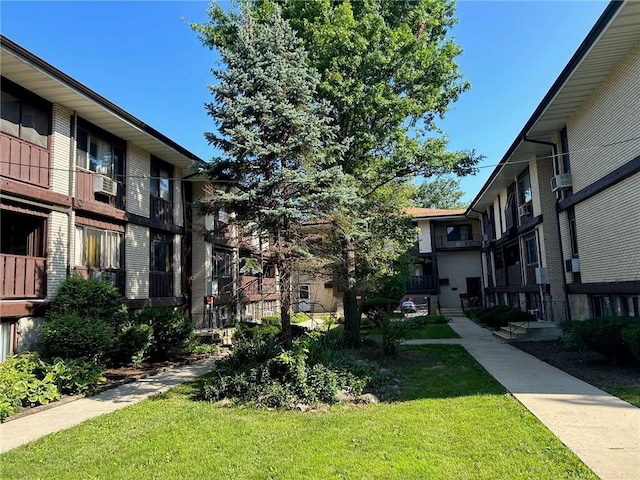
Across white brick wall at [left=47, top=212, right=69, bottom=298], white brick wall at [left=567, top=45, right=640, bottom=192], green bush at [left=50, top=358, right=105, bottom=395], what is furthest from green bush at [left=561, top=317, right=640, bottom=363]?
white brick wall at [left=47, top=212, right=69, bottom=298]

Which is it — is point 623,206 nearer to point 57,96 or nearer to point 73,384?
point 73,384

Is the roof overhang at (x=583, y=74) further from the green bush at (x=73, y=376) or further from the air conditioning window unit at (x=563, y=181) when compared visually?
the green bush at (x=73, y=376)

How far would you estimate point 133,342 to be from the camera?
11.2 m

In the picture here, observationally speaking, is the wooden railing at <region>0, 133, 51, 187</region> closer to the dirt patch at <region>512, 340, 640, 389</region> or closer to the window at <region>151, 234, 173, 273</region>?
the window at <region>151, 234, 173, 273</region>

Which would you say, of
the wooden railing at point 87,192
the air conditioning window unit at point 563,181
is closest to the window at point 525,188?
the air conditioning window unit at point 563,181

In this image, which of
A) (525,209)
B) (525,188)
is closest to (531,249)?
(525,209)

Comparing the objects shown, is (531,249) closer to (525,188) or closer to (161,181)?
(525,188)

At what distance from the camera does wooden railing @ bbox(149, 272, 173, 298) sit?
50.0 feet

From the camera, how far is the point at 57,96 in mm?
10961

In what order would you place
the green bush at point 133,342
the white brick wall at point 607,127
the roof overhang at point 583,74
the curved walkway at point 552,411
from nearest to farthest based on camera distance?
the curved walkway at point 552,411, the roof overhang at point 583,74, the white brick wall at point 607,127, the green bush at point 133,342

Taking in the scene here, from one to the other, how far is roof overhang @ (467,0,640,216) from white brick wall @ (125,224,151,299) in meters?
12.9

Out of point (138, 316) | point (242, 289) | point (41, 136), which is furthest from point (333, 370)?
point (41, 136)

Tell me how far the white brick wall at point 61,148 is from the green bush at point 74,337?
11.4 feet

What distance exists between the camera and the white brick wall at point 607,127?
9797mm
